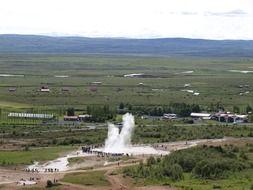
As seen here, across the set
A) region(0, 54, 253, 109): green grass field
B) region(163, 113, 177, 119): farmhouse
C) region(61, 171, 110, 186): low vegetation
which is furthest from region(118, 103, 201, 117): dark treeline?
region(61, 171, 110, 186): low vegetation

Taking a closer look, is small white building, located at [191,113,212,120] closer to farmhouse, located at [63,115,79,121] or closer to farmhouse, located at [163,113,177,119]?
farmhouse, located at [163,113,177,119]

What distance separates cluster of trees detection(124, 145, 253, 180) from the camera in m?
47.5

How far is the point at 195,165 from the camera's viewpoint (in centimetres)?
4928

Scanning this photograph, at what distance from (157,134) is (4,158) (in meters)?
18.8

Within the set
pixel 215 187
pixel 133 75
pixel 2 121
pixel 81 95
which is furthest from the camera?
pixel 133 75

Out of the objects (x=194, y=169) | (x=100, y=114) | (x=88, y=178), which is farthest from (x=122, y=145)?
(x=100, y=114)

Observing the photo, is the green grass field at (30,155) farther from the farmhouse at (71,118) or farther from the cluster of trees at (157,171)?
the farmhouse at (71,118)

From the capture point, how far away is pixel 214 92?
412 feet

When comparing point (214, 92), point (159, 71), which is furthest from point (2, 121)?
point (159, 71)

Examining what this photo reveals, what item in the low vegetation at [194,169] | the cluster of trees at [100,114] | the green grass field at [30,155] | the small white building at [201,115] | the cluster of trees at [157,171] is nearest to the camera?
the low vegetation at [194,169]

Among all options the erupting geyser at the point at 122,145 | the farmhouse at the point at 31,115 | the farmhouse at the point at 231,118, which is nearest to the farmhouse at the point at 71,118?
the farmhouse at the point at 31,115

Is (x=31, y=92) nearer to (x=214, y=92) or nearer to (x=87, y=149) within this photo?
(x=214, y=92)

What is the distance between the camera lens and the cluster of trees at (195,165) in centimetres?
4747

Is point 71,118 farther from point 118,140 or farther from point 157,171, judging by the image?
point 157,171
